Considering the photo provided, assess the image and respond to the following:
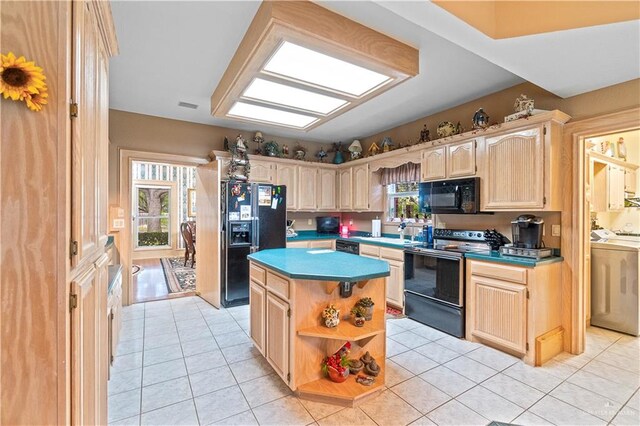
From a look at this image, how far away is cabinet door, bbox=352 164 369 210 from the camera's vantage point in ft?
15.9

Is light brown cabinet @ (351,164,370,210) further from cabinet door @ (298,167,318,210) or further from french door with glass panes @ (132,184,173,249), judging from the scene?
french door with glass panes @ (132,184,173,249)

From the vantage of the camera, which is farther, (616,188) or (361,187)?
(361,187)

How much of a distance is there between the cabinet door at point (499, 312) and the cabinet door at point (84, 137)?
311 centimetres

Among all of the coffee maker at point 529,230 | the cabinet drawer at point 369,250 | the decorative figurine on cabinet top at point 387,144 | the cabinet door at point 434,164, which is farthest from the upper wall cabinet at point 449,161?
the cabinet drawer at point 369,250

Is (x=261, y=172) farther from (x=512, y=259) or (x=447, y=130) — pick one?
(x=512, y=259)

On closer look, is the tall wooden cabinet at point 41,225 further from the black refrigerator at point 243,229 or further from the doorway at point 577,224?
the doorway at point 577,224

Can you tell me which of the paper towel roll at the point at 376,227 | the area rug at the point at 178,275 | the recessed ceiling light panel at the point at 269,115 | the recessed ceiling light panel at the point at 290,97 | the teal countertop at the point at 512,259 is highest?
the recessed ceiling light panel at the point at 269,115

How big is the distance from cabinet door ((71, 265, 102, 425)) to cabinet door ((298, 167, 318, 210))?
3.87 metres

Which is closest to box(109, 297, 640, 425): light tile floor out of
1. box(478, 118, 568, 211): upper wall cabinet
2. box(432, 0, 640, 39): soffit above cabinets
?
box(478, 118, 568, 211): upper wall cabinet

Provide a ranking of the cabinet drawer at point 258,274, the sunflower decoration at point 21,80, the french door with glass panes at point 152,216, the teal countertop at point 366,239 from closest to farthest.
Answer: the sunflower decoration at point 21,80 < the cabinet drawer at point 258,274 < the teal countertop at point 366,239 < the french door with glass panes at point 152,216

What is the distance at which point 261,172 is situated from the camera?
4.61m

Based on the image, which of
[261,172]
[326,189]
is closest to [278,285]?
[261,172]

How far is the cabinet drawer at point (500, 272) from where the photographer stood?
2.58 m

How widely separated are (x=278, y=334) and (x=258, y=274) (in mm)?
568
